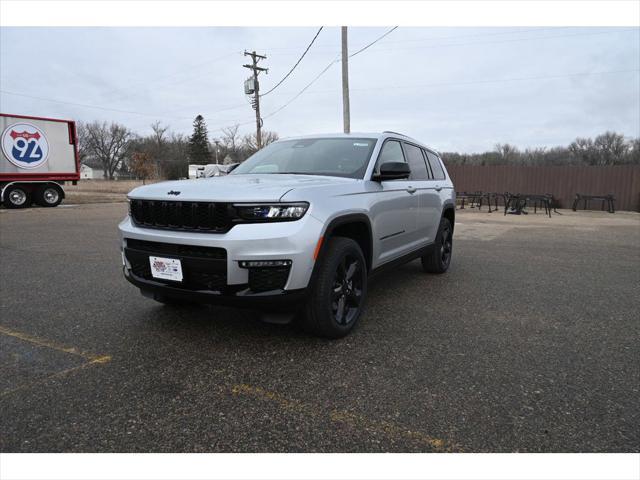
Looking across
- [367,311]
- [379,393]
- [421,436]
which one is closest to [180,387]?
[379,393]

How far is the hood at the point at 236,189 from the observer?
9.98 ft

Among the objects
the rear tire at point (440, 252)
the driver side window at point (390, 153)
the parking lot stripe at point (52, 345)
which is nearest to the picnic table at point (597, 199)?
the rear tire at point (440, 252)

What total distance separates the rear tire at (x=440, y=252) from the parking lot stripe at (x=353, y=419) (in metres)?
3.51

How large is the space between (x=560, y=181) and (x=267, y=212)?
20.5m

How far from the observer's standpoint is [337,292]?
3543 millimetres

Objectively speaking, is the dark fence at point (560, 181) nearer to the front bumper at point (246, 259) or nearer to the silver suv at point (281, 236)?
the silver suv at point (281, 236)

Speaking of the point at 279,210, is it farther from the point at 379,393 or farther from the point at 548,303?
the point at 548,303

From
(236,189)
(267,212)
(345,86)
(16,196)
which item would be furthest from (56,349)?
(16,196)

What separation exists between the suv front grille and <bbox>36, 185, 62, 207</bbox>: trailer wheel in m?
18.0

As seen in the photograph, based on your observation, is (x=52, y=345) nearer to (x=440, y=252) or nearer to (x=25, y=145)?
(x=440, y=252)

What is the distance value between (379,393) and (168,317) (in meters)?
2.25

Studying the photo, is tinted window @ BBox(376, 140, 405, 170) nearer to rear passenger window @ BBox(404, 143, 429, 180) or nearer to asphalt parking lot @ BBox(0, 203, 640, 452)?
rear passenger window @ BBox(404, 143, 429, 180)

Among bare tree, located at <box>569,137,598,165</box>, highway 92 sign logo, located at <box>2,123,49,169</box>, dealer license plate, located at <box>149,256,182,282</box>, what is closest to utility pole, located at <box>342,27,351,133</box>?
highway 92 sign logo, located at <box>2,123,49,169</box>

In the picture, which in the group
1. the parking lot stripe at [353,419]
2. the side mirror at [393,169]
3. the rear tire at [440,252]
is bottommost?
the parking lot stripe at [353,419]
